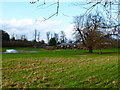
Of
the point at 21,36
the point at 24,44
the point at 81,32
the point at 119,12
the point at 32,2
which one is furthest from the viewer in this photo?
the point at 21,36

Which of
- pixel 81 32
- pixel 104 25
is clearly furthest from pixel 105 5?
pixel 81 32

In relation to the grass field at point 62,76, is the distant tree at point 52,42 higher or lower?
higher

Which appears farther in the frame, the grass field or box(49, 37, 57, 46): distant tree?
box(49, 37, 57, 46): distant tree

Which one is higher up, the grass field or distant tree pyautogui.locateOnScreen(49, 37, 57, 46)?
distant tree pyautogui.locateOnScreen(49, 37, 57, 46)

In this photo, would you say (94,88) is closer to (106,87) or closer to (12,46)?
(106,87)

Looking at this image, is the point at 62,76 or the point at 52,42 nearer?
the point at 62,76

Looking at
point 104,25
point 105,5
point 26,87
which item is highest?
point 105,5

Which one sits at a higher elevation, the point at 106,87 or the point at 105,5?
the point at 105,5

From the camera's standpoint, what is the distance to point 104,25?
4.96m

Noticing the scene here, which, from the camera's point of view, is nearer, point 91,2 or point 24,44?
point 91,2

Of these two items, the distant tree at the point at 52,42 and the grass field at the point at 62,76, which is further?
the distant tree at the point at 52,42

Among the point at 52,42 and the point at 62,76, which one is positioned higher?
the point at 52,42

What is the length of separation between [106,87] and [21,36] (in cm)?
7853

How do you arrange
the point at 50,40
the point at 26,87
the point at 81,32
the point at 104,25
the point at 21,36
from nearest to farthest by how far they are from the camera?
the point at 104,25 → the point at 26,87 → the point at 81,32 → the point at 50,40 → the point at 21,36
